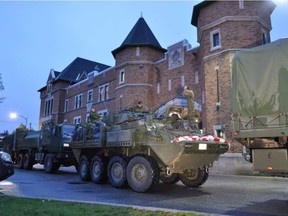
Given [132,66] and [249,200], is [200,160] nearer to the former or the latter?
[249,200]

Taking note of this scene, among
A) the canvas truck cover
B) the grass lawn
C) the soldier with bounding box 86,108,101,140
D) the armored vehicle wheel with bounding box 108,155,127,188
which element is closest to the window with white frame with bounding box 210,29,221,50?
the soldier with bounding box 86,108,101,140

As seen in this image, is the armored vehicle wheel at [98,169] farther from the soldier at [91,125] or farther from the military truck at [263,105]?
the military truck at [263,105]

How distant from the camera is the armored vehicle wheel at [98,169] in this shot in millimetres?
11836

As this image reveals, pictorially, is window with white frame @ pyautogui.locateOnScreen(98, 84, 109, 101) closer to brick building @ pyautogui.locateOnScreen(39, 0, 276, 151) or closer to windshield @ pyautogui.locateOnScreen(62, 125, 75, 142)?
brick building @ pyautogui.locateOnScreen(39, 0, 276, 151)

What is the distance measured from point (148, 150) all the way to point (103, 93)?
95.4 feet

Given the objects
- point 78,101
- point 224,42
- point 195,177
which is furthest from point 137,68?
point 195,177

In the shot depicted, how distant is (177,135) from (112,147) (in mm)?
2839

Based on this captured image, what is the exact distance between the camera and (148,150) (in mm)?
9672

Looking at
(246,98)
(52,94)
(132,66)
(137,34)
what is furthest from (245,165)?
(52,94)

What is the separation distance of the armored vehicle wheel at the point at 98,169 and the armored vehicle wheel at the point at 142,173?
2173mm

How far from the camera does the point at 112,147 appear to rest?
1123 centimetres

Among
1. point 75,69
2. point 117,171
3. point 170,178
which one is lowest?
point 170,178

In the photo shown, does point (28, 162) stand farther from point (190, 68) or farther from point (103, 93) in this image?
point (103, 93)

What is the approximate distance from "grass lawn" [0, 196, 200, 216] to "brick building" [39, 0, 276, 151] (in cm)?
957
